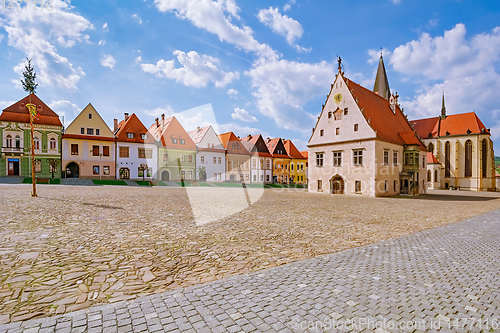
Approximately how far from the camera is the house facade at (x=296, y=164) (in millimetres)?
64812

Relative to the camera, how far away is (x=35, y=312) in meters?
3.54

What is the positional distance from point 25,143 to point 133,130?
49.1ft

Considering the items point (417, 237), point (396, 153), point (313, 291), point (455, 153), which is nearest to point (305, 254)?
point (313, 291)

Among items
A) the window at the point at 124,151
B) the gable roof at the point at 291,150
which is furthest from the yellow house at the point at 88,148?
the gable roof at the point at 291,150

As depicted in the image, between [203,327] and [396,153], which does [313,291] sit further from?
[396,153]

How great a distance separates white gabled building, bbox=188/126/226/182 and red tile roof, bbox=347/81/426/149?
29602mm

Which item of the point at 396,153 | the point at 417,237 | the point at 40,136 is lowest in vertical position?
the point at 417,237

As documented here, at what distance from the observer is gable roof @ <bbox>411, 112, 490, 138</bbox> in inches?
2170

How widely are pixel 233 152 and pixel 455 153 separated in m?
47.4

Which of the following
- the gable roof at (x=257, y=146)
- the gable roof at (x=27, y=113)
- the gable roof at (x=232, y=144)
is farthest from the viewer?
the gable roof at (x=257, y=146)

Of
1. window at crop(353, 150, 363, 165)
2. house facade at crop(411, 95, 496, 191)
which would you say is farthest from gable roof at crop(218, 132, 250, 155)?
house facade at crop(411, 95, 496, 191)

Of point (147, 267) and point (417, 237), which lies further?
point (417, 237)

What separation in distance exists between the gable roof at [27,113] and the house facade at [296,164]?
4658 cm

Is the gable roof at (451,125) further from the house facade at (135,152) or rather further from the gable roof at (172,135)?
the house facade at (135,152)
